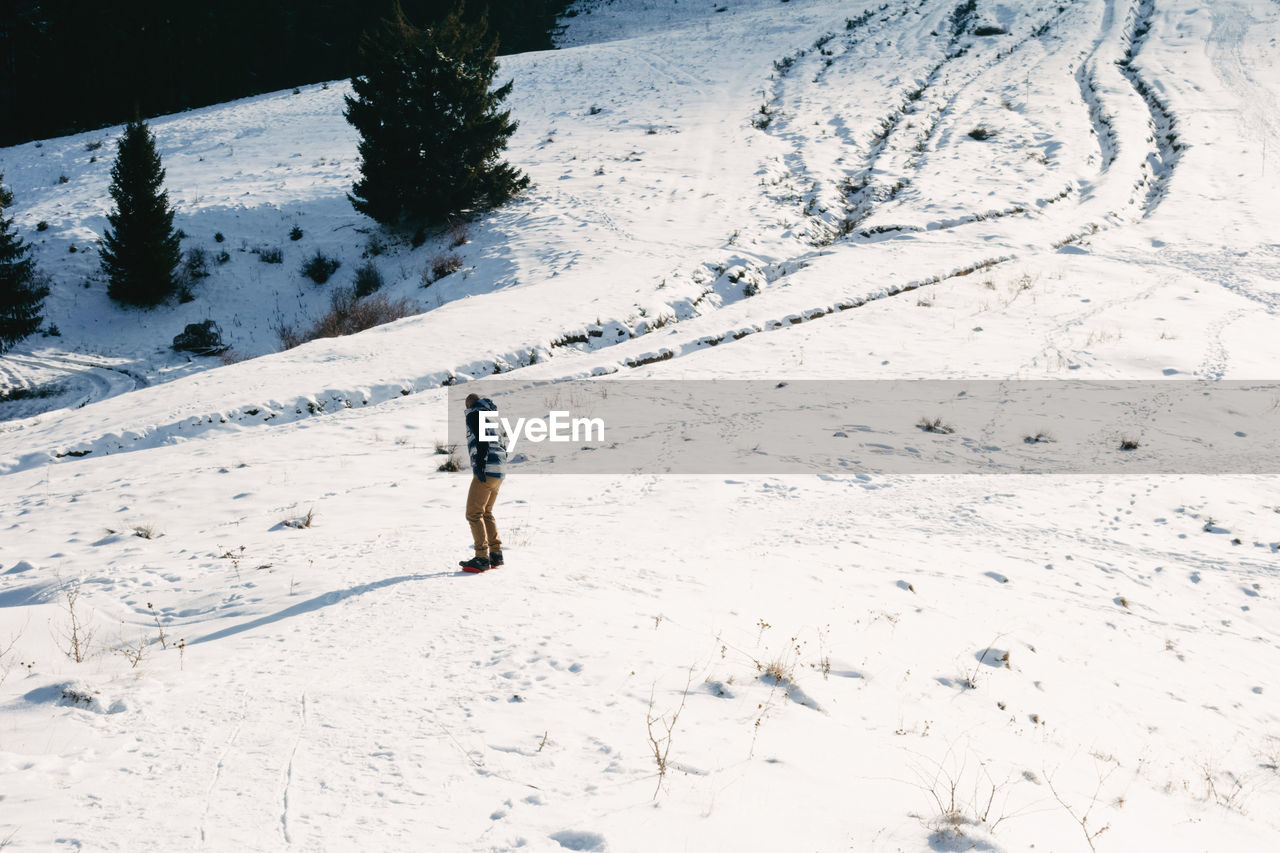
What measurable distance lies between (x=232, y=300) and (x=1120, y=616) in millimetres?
23660

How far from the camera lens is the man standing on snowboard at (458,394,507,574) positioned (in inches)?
254

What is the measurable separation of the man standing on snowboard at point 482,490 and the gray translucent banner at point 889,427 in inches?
117

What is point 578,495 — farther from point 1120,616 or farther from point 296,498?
point 1120,616

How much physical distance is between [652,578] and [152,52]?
50678 mm

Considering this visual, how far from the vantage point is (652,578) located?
6.48 meters

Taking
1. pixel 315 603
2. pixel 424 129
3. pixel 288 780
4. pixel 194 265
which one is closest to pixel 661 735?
pixel 288 780

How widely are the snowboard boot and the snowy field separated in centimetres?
13

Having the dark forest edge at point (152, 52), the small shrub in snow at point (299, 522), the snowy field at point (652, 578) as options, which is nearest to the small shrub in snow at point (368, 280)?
the snowy field at point (652, 578)

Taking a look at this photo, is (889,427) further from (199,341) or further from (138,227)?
(138,227)

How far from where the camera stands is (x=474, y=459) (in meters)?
6.57

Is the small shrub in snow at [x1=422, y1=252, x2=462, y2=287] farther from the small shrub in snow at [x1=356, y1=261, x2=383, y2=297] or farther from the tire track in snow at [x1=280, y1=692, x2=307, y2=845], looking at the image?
the tire track in snow at [x1=280, y1=692, x2=307, y2=845]

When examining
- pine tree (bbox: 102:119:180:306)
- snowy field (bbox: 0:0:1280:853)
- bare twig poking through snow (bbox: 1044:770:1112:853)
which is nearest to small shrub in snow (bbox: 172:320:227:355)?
snowy field (bbox: 0:0:1280:853)

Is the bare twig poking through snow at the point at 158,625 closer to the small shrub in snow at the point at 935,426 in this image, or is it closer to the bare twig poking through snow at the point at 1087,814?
the bare twig poking through snow at the point at 1087,814

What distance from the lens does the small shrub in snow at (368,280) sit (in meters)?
21.5
